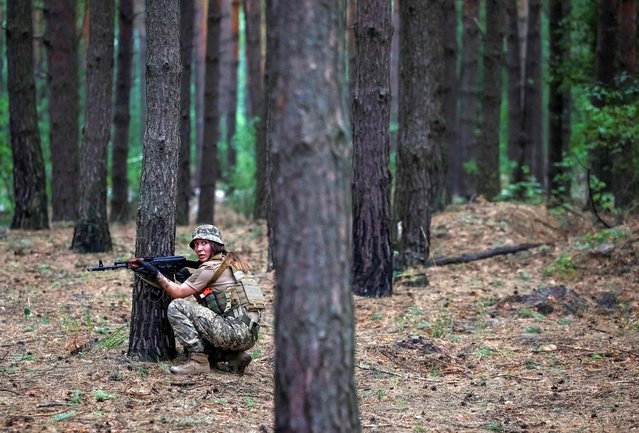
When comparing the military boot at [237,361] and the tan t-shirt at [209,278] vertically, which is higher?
the tan t-shirt at [209,278]

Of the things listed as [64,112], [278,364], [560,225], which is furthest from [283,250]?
[64,112]

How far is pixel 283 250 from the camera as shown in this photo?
4.50 m

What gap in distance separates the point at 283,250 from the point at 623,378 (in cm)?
465

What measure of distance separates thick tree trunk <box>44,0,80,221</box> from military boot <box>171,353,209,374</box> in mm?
11166

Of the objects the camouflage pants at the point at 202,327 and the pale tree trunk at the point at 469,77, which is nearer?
the camouflage pants at the point at 202,327

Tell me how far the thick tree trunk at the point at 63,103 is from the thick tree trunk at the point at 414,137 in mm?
7463

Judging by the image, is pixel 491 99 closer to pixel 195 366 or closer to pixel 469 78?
pixel 469 78

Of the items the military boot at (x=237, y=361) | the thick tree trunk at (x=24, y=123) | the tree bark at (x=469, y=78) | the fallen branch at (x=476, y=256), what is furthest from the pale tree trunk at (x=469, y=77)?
the military boot at (x=237, y=361)

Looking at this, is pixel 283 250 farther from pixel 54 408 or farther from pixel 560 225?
pixel 560 225

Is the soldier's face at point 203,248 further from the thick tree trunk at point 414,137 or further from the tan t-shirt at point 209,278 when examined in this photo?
the thick tree trunk at point 414,137

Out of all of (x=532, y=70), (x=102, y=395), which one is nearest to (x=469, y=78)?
(x=532, y=70)

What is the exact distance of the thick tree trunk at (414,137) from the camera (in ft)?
41.7

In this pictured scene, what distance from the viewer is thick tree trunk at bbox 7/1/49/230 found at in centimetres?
1524

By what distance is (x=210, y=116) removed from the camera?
1966 centimetres
